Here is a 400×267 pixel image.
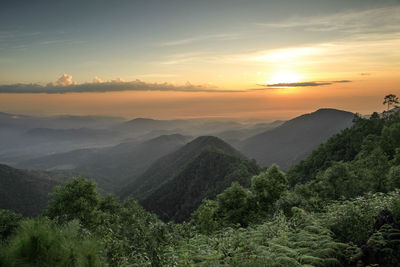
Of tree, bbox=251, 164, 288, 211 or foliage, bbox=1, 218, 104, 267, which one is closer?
foliage, bbox=1, 218, 104, 267

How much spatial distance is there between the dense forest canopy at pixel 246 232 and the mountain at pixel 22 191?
129863 millimetres

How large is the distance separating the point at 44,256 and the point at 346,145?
7718 cm

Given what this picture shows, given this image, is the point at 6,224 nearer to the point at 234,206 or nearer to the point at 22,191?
the point at 234,206

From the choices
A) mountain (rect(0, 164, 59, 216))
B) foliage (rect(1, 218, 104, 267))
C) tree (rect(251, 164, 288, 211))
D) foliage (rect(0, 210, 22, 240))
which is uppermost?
foliage (rect(1, 218, 104, 267))

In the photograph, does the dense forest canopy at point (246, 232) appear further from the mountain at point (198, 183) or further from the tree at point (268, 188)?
the mountain at point (198, 183)

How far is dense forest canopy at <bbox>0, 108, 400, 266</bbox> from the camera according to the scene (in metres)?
4.68

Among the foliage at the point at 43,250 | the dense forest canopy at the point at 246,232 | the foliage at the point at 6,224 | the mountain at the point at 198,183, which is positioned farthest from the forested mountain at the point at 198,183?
the foliage at the point at 43,250

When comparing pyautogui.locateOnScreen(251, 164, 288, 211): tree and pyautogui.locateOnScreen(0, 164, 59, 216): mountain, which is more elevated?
pyautogui.locateOnScreen(251, 164, 288, 211): tree

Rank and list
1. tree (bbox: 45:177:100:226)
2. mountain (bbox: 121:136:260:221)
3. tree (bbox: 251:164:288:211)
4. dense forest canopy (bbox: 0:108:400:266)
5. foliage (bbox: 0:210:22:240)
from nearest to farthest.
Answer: dense forest canopy (bbox: 0:108:400:266)
foliage (bbox: 0:210:22:240)
tree (bbox: 45:177:100:226)
tree (bbox: 251:164:288:211)
mountain (bbox: 121:136:260:221)

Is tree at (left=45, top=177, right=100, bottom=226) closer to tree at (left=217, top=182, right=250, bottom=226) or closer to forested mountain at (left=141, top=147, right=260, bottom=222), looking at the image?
tree at (left=217, top=182, right=250, bottom=226)

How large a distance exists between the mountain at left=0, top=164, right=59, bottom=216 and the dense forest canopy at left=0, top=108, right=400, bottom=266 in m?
130

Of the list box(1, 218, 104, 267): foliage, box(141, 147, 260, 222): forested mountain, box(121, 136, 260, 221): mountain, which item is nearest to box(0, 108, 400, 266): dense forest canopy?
box(1, 218, 104, 267): foliage

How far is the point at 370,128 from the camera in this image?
66438 millimetres

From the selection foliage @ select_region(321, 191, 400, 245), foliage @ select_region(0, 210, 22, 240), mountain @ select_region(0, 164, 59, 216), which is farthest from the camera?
mountain @ select_region(0, 164, 59, 216)
